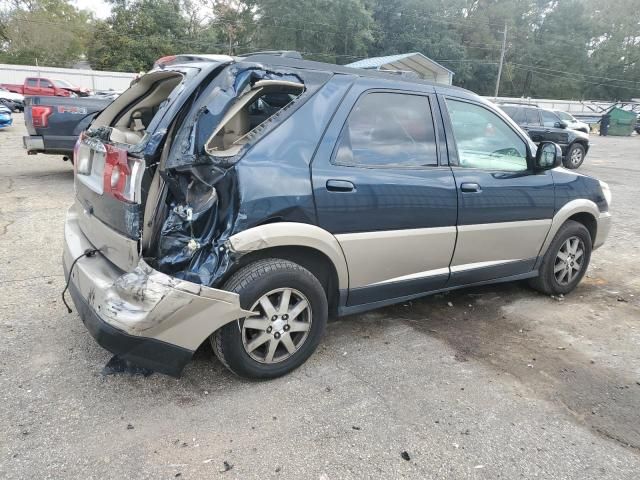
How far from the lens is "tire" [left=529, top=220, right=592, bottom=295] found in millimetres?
4469

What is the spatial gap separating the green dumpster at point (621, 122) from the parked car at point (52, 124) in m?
33.5

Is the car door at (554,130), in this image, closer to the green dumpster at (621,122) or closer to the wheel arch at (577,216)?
the wheel arch at (577,216)

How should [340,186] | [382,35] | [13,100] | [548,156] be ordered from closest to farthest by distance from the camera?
[340,186]
[548,156]
[13,100]
[382,35]

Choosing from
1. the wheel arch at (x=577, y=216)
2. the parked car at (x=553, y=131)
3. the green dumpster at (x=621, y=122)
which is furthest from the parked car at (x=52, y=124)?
the green dumpster at (x=621, y=122)

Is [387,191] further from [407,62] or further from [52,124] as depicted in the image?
[407,62]

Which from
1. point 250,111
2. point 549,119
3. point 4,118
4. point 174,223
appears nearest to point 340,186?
point 250,111

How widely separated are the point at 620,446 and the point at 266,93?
2775 millimetres

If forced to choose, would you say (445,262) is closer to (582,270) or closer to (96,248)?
(582,270)

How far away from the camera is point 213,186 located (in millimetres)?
2707

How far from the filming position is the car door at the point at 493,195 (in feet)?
12.1

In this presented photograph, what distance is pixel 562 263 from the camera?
4613 millimetres

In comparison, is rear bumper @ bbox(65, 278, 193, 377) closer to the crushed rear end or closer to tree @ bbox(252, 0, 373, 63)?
the crushed rear end

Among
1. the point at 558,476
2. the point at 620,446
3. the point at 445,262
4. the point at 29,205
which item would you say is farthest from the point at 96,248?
the point at 29,205

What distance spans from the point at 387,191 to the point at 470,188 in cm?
81
